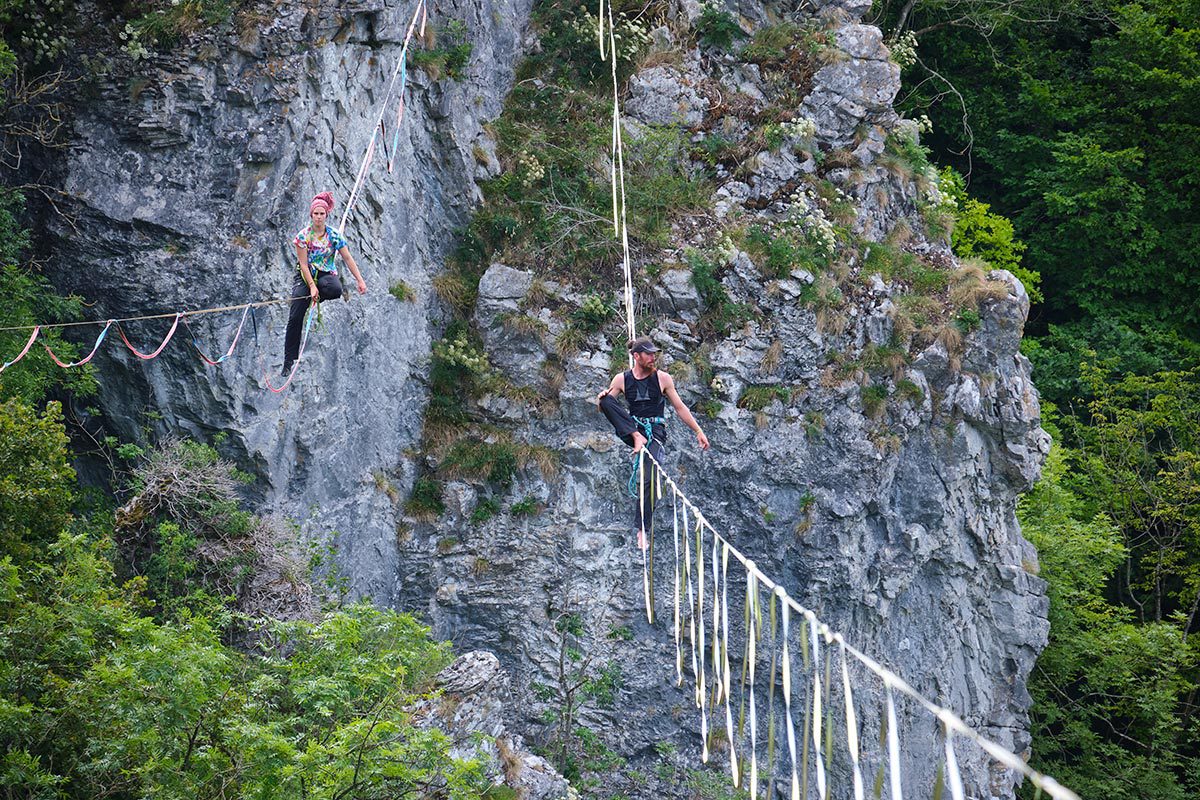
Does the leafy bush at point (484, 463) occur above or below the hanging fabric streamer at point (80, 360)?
below

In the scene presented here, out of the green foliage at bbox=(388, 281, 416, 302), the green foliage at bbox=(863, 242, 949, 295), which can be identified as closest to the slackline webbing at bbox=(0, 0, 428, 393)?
the green foliage at bbox=(388, 281, 416, 302)

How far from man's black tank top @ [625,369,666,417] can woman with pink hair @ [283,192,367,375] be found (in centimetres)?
241

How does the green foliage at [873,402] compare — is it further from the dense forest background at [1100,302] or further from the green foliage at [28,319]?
the green foliage at [28,319]

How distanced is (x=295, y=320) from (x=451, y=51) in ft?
16.9

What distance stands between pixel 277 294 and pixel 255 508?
2178 millimetres

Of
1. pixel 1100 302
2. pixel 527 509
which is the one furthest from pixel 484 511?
pixel 1100 302

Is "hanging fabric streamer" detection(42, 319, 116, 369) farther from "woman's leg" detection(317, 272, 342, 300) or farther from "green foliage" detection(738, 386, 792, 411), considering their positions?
"green foliage" detection(738, 386, 792, 411)

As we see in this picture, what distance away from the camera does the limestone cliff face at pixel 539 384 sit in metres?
12.1

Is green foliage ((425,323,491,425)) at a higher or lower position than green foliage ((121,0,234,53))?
lower

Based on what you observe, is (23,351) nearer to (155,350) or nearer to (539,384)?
(155,350)

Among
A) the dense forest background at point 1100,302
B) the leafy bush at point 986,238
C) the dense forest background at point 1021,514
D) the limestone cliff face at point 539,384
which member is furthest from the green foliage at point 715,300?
the leafy bush at point 986,238

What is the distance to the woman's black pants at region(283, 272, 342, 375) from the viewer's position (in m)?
10.6

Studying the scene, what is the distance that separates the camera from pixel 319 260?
10.6 m

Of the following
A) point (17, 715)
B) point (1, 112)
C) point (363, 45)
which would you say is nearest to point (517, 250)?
point (363, 45)
